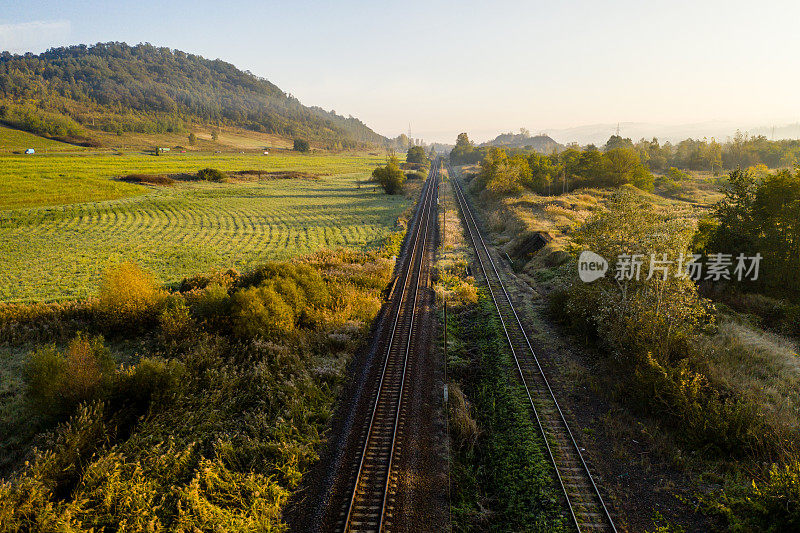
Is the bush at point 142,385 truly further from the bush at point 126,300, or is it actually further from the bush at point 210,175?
the bush at point 210,175

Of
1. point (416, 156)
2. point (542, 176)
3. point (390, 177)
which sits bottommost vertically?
point (390, 177)

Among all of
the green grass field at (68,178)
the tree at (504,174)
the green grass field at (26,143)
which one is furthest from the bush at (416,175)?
the green grass field at (26,143)

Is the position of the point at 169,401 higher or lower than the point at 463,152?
lower

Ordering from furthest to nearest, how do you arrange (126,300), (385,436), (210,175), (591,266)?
(210,175), (591,266), (126,300), (385,436)

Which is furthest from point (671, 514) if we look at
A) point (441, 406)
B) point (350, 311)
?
point (350, 311)

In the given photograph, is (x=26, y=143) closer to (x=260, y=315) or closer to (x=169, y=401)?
(x=260, y=315)

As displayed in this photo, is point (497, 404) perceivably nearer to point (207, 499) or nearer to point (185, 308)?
point (207, 499)

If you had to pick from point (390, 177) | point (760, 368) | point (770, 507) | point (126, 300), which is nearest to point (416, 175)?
point (390, 177)
